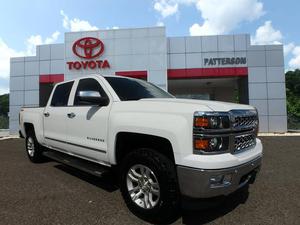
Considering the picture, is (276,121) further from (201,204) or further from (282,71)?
(201,204)

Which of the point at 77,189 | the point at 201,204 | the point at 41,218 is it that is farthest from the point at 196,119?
the point at 77,189

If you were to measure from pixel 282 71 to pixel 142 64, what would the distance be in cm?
962

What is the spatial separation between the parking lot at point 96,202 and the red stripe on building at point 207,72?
43.3 feet

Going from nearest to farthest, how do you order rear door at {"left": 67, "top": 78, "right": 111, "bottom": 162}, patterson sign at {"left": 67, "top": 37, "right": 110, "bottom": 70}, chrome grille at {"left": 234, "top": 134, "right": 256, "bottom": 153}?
chrome grille at {"left": 234, "top": 134, "right": 256, "bottom": 153}, rear door at {"left": 67, "top": 78, "right": 111, "bottom": 162}, patterson sign at {"left": 67, "top": 37, "right": 110, "bottom": 70}

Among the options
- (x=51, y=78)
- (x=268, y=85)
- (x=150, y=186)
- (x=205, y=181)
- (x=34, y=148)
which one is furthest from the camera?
(x=51, y=78)

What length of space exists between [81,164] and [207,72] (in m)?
15.4

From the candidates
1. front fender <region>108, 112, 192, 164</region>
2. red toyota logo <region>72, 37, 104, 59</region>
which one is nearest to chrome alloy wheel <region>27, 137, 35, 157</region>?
front fender <region>108, 112, 192, 164</region>

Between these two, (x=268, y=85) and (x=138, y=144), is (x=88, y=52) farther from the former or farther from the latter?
(x=138, y=144)

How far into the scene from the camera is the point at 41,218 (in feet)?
11.5

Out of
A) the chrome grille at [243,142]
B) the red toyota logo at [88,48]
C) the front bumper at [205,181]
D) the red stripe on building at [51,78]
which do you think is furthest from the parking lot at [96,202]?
the red stripe on building at [51,78]

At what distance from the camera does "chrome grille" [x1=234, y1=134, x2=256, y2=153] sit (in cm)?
325

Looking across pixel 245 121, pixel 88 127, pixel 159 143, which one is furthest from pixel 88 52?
pixel 245 121

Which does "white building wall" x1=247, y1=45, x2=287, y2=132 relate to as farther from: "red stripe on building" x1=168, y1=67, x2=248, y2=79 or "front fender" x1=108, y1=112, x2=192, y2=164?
"front fender" x1=108, y1=112, x2=192, y2=164

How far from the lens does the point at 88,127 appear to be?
432 centimetres
